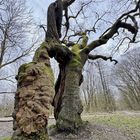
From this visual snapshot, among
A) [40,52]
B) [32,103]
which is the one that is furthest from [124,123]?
[32,103]

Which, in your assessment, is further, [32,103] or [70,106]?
[70,106]

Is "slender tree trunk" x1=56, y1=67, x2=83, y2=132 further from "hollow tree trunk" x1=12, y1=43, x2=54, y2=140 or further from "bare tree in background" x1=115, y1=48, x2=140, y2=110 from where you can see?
Result: "bare tree in background" x1=115, y1=48, x2=140, y2=110

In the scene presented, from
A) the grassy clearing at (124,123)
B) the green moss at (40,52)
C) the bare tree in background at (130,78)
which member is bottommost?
the grassy clearing at (124,123)

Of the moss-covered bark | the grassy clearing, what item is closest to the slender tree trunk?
the moss-covered bark

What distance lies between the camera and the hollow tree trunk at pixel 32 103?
4.78 meters

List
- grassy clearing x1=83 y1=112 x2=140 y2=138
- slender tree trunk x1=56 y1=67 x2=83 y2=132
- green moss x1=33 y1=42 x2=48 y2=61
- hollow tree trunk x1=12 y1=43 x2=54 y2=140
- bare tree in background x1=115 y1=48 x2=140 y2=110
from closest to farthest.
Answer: hollow tree trunk x1=12 y1=43 x2=54 y2=140 → green moss x1=33 y1=42 x2=48 y2=61 → slender tree trunk x1=56 y1=67 x2=83 y2=132 → grassy clearing x1=83 y1=112 x2=140 y2=138 → bare tree in background x1=115 y1=48 x2=140 y2=110

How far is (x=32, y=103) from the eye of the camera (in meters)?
4.93

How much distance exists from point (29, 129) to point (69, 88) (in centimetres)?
473

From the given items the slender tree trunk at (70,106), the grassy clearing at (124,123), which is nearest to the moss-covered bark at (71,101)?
the slender tree trunk at (70,106)

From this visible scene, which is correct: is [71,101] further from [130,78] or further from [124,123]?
[130,78]

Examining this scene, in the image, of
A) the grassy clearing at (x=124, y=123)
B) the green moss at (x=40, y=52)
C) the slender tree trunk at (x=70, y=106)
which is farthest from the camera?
the grassy clearing at (x=124, y=123)

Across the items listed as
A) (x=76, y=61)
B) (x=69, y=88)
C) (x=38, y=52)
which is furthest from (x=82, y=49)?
(x=38, y=52)

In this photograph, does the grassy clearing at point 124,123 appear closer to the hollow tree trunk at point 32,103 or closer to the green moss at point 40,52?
the green moss at point 40,52

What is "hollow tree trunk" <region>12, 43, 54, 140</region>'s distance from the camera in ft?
15.7
